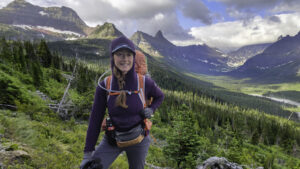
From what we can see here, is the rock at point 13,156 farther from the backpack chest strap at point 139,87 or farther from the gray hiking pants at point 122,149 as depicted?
the backpack chest strap at point 139,87

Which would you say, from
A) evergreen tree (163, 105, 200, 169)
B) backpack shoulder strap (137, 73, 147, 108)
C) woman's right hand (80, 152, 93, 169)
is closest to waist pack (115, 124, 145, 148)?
backpack shoulder strap (137, 73, 147, 108)

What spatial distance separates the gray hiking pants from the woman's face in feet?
4.83

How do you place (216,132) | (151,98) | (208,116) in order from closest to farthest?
(151,98) → (216,132) → (208,116)

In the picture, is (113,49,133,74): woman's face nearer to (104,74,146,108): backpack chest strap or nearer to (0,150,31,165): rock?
(104,74,146,108): backpack chest strap

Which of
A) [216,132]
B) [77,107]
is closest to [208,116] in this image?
[216,132]

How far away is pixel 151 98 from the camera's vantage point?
338cm

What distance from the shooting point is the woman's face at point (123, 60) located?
284 centimetres

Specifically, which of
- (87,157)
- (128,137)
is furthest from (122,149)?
(87,157)

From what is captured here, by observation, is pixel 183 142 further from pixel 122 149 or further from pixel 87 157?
pixel 87 157

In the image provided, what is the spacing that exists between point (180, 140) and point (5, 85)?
43.2 ft

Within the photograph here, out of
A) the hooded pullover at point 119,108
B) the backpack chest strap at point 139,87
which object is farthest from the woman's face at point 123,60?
the backpack chest strap at point 139,87

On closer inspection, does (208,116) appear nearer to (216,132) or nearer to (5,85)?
(216,132)

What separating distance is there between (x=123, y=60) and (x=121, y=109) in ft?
2.94

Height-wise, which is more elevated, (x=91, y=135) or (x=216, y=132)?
(x=91, y=135)
